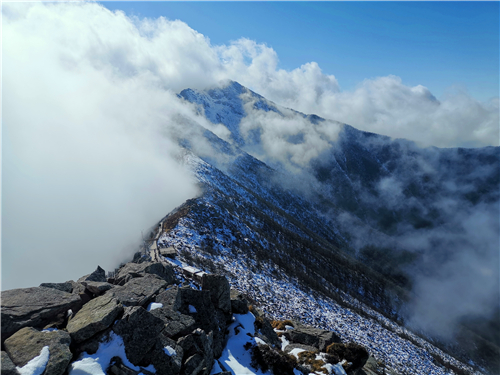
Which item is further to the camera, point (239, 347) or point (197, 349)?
point (239, 347)

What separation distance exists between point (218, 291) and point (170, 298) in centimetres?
459

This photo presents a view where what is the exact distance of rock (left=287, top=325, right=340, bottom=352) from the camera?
901 inches

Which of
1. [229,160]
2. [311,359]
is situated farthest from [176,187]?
[229,160]

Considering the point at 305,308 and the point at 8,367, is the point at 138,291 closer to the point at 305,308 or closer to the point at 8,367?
the point at 8,367

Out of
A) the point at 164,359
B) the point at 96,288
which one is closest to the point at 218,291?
the point at 164,359

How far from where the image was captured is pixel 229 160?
190750mm

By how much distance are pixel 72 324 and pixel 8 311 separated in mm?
2895

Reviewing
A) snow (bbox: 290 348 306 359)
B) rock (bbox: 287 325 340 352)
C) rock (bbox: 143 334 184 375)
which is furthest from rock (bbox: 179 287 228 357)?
rock (bbox: 287 325 340 352)

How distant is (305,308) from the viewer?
1797 inches

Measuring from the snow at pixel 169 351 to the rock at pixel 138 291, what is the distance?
3.37 metres

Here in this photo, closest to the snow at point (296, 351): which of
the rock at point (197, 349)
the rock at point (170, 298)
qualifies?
the rock at point (197, 349)

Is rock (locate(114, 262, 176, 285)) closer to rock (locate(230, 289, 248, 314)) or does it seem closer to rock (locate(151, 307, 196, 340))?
rock (locate(151, 307, 196, 340))

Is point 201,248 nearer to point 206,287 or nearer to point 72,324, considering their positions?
point 206,287

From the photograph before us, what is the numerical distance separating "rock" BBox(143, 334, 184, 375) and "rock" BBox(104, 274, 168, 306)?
3233mm
